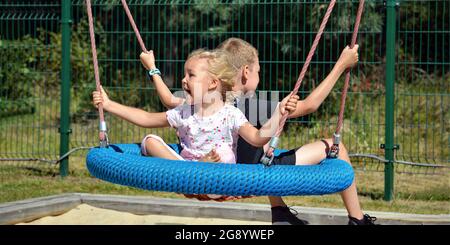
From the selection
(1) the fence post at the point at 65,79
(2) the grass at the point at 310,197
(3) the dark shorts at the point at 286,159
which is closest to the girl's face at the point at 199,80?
(3) the dark shorts at the point at 286,159

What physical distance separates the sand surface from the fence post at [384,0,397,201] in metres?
1.43

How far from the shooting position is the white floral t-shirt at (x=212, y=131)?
12.9 feet

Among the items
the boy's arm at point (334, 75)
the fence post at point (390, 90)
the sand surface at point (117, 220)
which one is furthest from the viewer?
the fence post at point (390, 90)

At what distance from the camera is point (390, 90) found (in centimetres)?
620

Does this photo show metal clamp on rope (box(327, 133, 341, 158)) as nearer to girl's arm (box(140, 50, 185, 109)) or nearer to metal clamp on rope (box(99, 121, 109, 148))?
girl's arm (box(140, 50, 185, 109))

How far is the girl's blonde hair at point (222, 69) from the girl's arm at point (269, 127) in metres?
0.26

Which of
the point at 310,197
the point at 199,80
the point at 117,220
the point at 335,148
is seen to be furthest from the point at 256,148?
the point at 310,197

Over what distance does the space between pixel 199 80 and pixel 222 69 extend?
0.14 metres

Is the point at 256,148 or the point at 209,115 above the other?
the point at 209,115

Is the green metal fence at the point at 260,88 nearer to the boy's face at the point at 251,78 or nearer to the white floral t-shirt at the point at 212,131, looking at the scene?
the boy's face at the point at 251,78

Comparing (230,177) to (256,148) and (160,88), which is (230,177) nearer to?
(256,148)

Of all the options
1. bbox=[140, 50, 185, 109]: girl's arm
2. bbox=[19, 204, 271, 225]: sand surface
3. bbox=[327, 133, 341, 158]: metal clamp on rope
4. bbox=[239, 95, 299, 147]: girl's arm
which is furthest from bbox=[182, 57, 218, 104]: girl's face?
bbox=[19, 204, 271, 225]: sand surface

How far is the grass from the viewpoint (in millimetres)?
5987

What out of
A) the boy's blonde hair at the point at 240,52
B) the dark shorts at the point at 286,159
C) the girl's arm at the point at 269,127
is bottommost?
the dark shorts at the point at 286,159
